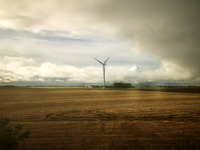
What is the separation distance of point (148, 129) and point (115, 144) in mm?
3844

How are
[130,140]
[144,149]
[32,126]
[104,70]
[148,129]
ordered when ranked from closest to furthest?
[144,149] → [130,140] → [148,129] → [32,126] → [104,70]

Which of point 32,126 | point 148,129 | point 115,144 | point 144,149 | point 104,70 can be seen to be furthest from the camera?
point 104,70

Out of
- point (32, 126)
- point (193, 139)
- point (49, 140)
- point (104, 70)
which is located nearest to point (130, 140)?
point (193, 139)

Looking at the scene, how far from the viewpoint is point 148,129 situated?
10.7 m

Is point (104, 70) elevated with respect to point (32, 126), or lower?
elevated

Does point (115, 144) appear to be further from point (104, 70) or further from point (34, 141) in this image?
point (104, 70)

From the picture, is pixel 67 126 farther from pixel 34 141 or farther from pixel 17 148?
pixel 17 148

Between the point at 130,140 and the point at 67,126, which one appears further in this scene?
the point at 67,126

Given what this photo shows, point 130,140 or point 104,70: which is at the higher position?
point 104,70

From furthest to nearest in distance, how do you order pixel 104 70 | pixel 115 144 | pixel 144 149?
1. pixel 104 70
2. pixel 115 144
3. pixel 144 149

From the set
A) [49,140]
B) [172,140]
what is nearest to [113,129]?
[172,140]

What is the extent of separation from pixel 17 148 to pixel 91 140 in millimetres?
4496

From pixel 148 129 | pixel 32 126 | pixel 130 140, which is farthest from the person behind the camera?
pixel 32 126

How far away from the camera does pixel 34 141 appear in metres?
8.76
